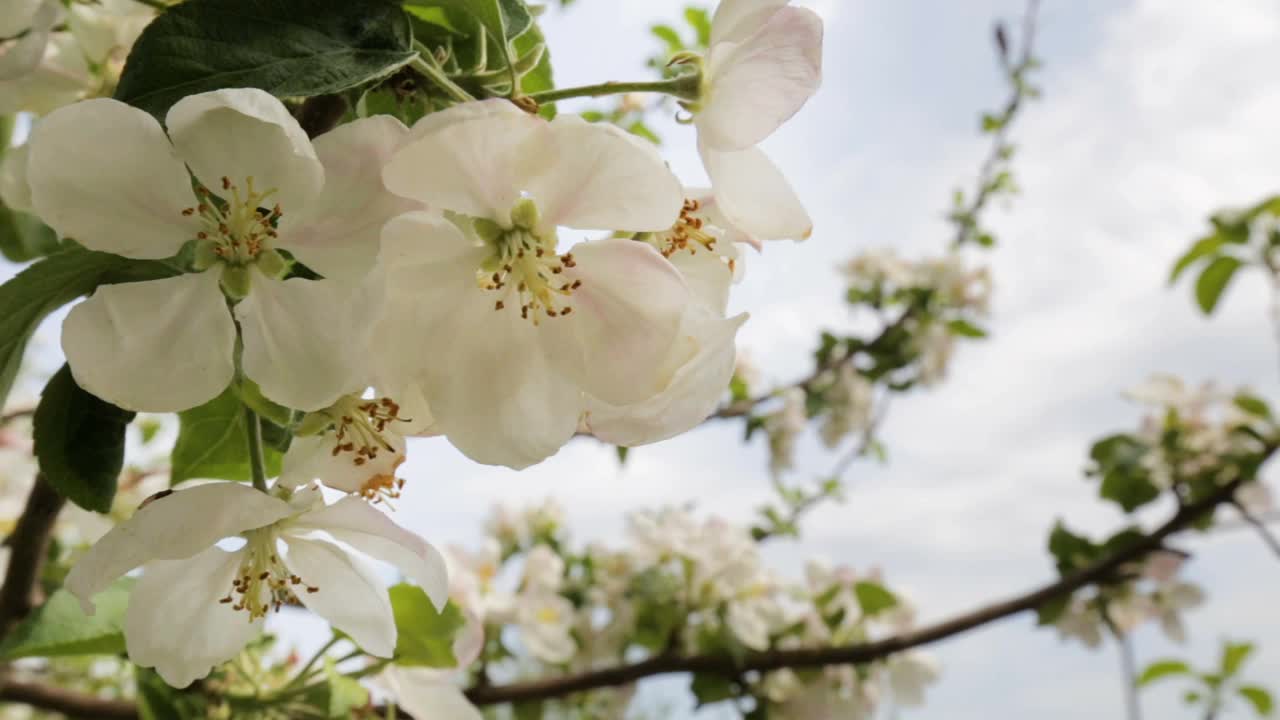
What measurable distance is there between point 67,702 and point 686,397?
0.86 metres

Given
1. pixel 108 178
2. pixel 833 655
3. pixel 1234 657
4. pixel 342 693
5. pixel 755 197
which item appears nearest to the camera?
pixel 108 178

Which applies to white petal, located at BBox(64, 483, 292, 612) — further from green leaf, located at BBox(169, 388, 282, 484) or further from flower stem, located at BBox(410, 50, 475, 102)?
flower stem, located at BBox(410, 50, 475, 102)

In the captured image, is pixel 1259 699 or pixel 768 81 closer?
pixel 768 81

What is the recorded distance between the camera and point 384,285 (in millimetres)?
401

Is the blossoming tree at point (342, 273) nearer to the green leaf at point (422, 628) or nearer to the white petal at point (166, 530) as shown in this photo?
the white petal at point (166, 530)

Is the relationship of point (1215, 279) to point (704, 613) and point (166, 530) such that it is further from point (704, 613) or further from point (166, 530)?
point (166, 530)

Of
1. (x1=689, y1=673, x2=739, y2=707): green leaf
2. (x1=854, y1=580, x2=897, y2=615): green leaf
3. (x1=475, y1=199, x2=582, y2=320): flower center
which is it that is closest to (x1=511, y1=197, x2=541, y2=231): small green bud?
(x1=475, y1=199, x2=582, y2=320): flower center

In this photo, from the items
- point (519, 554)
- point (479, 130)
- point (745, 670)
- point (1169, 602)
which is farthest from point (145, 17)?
point (1169, 602)

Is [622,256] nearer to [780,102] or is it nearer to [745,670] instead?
[780,102]

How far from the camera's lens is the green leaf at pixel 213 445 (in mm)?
555

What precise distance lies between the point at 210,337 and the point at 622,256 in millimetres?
181

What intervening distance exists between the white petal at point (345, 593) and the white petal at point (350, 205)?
0.68 ft

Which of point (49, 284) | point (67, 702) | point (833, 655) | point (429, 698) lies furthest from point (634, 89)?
point (833, 655)

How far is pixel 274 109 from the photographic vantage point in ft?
1.24
